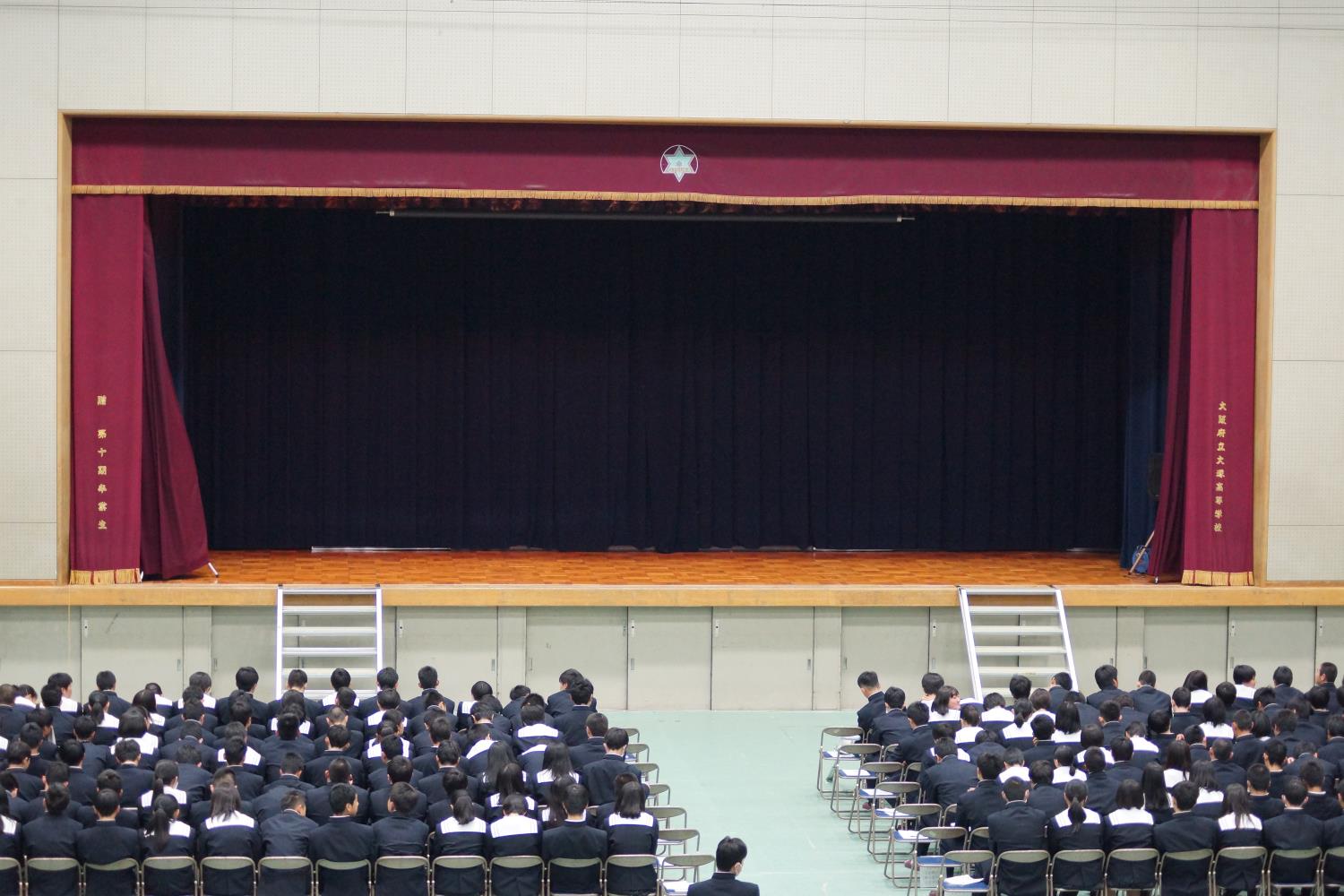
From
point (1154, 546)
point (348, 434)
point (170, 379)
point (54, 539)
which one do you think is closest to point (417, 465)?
point (348, 434)

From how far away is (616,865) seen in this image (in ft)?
31.3

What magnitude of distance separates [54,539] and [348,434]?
5.01 meters

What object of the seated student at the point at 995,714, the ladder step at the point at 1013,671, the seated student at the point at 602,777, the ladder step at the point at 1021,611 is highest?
the ladder step at the point at 1021,611

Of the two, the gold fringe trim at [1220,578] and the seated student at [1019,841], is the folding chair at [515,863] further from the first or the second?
the gold fringe trim at [1220,578]

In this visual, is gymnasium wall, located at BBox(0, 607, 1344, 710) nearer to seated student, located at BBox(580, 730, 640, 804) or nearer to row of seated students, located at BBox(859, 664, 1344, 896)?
row of seated students, located at BBox(859, 664, 1344, 896)

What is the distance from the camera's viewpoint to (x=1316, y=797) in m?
10.0

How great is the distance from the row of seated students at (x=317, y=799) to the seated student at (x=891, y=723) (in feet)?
7.30

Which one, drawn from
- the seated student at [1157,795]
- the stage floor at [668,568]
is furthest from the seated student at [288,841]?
the stage floor at [668,568]

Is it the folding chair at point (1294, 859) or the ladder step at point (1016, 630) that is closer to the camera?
the folding chair at point (1294, 859)

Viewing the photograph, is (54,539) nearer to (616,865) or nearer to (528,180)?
(528,180)

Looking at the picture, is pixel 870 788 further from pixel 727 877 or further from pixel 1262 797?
pixel 727 877

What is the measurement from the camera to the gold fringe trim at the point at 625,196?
645 inches

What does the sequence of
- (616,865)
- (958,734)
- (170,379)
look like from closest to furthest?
(616,865)
(958,734)
(170,379)

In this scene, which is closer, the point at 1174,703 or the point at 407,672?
the point at 1174,703
